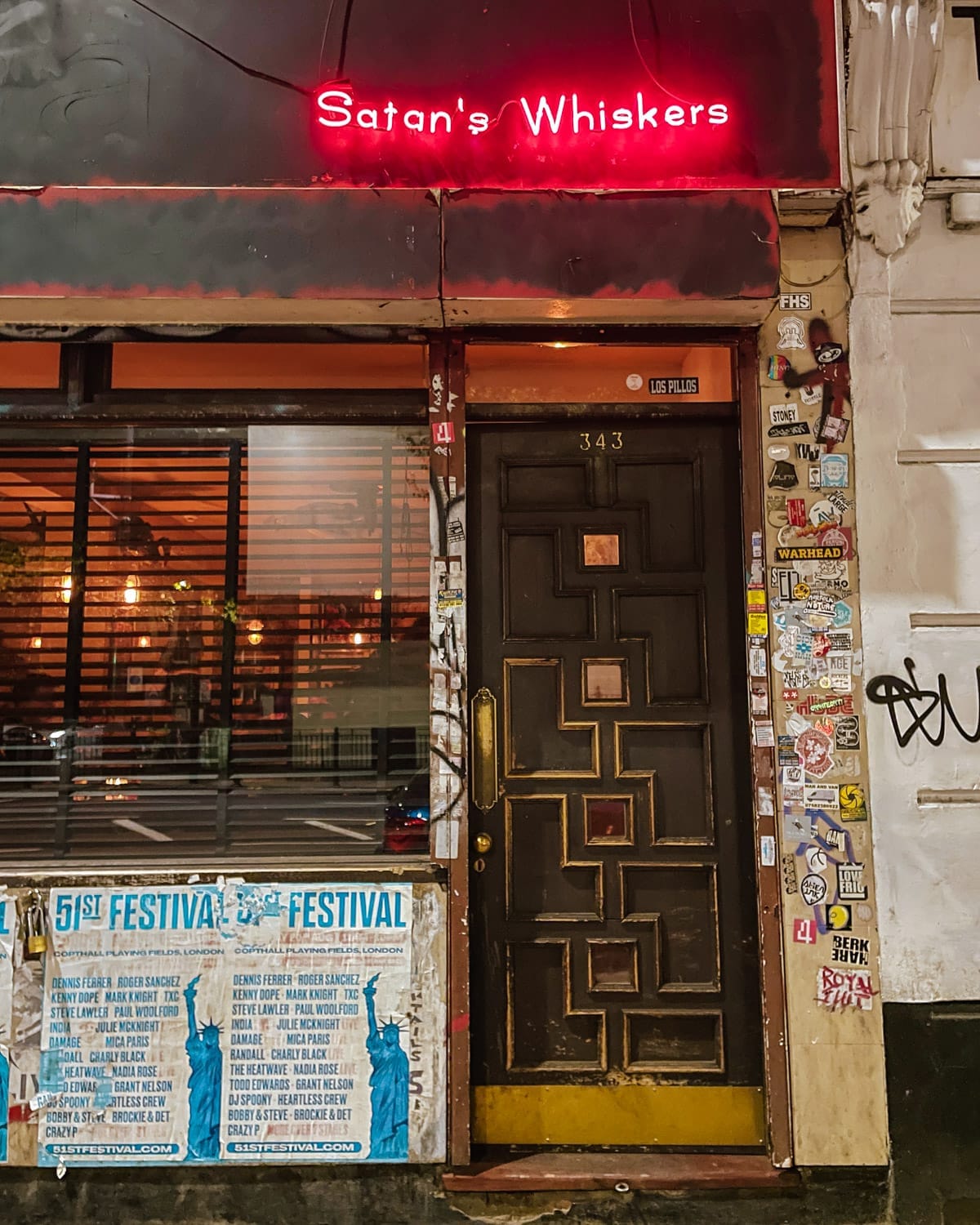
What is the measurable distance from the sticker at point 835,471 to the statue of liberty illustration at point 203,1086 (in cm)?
332

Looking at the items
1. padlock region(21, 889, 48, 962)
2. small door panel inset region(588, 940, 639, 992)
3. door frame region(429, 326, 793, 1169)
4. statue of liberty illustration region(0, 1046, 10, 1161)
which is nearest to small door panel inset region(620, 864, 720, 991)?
small door panel inset region(588, 940, 639, 992)

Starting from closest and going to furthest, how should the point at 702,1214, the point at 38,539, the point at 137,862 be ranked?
the point at 702,1214, the point at 137,862, the point at 38,539

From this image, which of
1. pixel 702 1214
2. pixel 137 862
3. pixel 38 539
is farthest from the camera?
pixel 38 539

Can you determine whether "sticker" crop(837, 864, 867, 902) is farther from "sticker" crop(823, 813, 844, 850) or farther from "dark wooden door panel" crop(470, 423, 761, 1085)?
"dark wooden door panel" crop(470, 423, 761, 1085)

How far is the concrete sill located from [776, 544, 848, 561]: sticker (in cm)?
245

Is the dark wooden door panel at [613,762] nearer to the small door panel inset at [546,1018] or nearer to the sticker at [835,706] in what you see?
the small door panel inset at [546,1018]

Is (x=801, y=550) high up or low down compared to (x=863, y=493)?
down

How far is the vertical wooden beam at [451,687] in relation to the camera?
340cm

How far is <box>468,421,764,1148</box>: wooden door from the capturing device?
11.6ft

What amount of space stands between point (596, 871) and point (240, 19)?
3970mm

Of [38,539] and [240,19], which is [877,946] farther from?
[240,19]

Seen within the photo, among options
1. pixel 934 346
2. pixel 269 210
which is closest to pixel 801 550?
pixel 934 346

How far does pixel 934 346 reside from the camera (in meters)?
3.66

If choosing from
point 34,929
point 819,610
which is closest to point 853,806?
point 819,610
